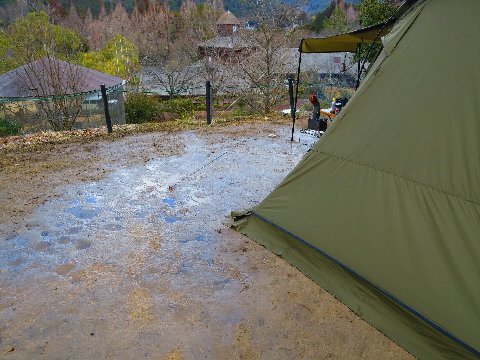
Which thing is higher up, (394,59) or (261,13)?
(261,13)

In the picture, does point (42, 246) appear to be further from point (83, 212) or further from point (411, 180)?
point (411, 180)

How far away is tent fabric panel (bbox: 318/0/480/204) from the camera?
9.41ft

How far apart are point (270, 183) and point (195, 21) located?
31.7m

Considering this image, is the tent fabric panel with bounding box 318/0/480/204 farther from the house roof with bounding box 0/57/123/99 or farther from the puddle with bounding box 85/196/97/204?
the house roof with bounding box 0/57/123/99

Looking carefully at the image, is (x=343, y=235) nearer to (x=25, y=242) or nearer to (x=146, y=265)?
(x=146, y=265)

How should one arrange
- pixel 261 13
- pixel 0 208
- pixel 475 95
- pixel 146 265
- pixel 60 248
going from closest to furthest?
pixel 475 95, pixel 146 265, pixel 60 248, pixel 0 208, pixel 261 13

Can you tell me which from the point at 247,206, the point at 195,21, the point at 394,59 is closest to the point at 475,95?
the point at 394,59

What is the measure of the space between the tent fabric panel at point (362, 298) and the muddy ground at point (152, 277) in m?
0.09

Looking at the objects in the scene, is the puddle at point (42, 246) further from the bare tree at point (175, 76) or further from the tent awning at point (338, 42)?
the bare tree at point (175, 76)

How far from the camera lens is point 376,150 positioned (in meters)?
3.39

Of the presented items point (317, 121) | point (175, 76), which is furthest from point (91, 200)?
point (175, 76)

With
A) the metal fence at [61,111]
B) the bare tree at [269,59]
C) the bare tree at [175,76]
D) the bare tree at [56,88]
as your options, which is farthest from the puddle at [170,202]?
the bare tree at [175,76]

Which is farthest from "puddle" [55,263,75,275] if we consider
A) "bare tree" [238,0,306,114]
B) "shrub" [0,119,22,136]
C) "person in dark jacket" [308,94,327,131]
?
"shrub" [0,119,22,136]

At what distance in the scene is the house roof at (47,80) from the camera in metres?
Result: 11.6
